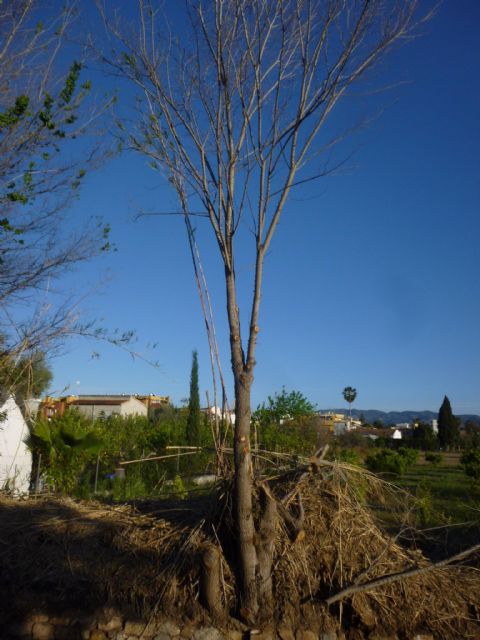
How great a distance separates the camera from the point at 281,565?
12.6 feet

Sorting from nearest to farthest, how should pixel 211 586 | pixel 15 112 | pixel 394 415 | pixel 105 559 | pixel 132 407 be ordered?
pixel 211 586, pixel 105 559, pixel 15 112, pixel 132 407, pixel 394 415

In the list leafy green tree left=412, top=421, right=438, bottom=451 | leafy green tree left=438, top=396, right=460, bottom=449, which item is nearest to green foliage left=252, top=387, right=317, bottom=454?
leafy green tree left=412, top=421, right=438, bottom=451

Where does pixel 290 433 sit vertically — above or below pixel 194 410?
below

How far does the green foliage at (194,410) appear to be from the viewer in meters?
19.3

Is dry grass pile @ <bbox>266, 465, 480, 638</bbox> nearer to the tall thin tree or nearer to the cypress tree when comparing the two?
the cypress tree

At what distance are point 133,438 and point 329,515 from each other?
17.0 metres

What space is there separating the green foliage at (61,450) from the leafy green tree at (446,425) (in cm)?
4135

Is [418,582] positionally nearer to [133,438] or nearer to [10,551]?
[10,551]

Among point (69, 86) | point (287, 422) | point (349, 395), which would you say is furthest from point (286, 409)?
point (349, 395)

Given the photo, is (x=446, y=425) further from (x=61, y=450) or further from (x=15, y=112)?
(x=15, y=112)

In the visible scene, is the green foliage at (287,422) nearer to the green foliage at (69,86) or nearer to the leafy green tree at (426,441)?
the green foliage at (69,86)

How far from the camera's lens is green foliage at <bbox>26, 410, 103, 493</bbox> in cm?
892

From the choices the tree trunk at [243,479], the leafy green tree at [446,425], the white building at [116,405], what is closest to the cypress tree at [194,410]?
the tree trunk at [243,479]

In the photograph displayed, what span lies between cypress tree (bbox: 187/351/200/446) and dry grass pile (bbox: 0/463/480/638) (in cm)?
1402
